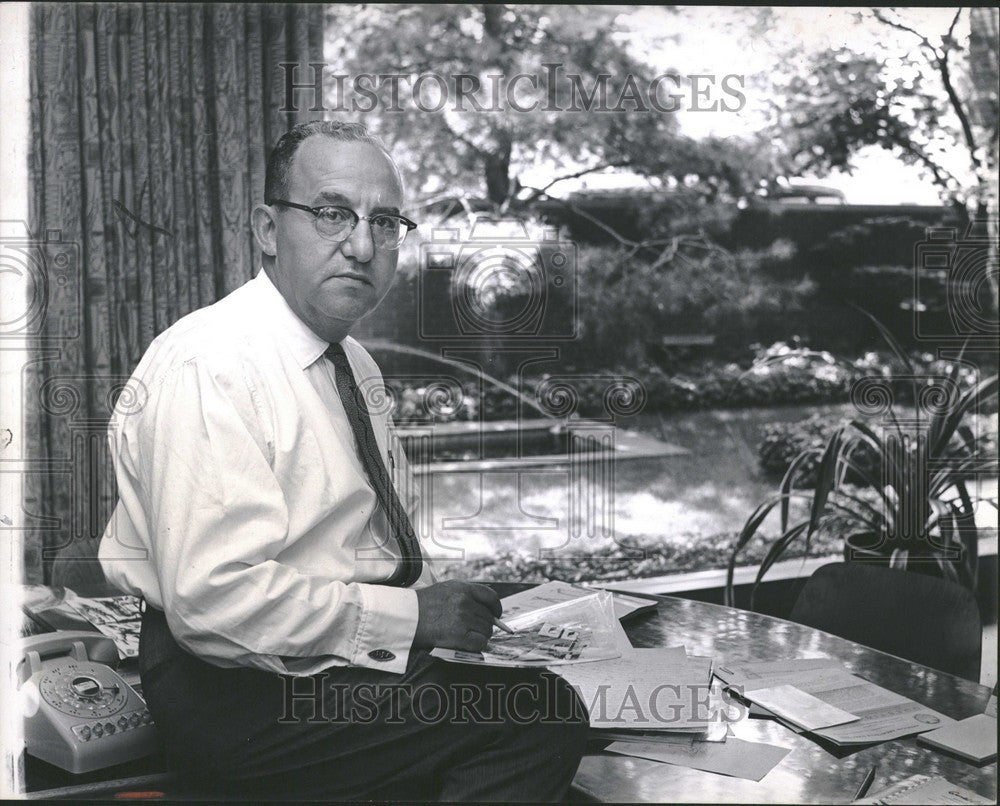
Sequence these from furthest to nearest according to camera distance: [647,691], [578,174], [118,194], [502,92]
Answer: [578,174] → [502,92] → [118,194] → [647,691]

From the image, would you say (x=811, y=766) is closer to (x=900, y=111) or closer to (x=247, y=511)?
(x=247, y=511)

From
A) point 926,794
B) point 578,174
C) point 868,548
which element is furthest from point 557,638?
point 578,174

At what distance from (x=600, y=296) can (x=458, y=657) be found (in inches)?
94.7

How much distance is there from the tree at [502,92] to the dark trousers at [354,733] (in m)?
2.33

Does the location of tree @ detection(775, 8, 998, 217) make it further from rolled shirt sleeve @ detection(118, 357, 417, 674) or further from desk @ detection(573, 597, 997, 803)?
rolled shirt sleeve @ detection(118, 357, 417, 674)

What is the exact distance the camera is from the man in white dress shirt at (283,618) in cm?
121

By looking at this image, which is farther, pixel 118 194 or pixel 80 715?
pixel 118 194

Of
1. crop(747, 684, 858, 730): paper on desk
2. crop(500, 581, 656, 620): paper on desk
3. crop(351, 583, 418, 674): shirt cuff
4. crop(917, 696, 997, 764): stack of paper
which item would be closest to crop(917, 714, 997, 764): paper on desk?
crop(917, 696, 997, 764): stack of paper

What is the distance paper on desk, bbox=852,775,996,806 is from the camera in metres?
1.20

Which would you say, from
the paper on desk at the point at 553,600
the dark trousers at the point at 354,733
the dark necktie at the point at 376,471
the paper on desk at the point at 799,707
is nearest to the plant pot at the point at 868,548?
the paper on desk at the point at 553,600

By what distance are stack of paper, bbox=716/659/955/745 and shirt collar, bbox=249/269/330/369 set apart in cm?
86

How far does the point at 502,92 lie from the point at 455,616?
2.42m

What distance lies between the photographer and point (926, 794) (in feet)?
3.99

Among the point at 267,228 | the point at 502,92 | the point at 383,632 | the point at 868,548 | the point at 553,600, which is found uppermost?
the point at 502,92
